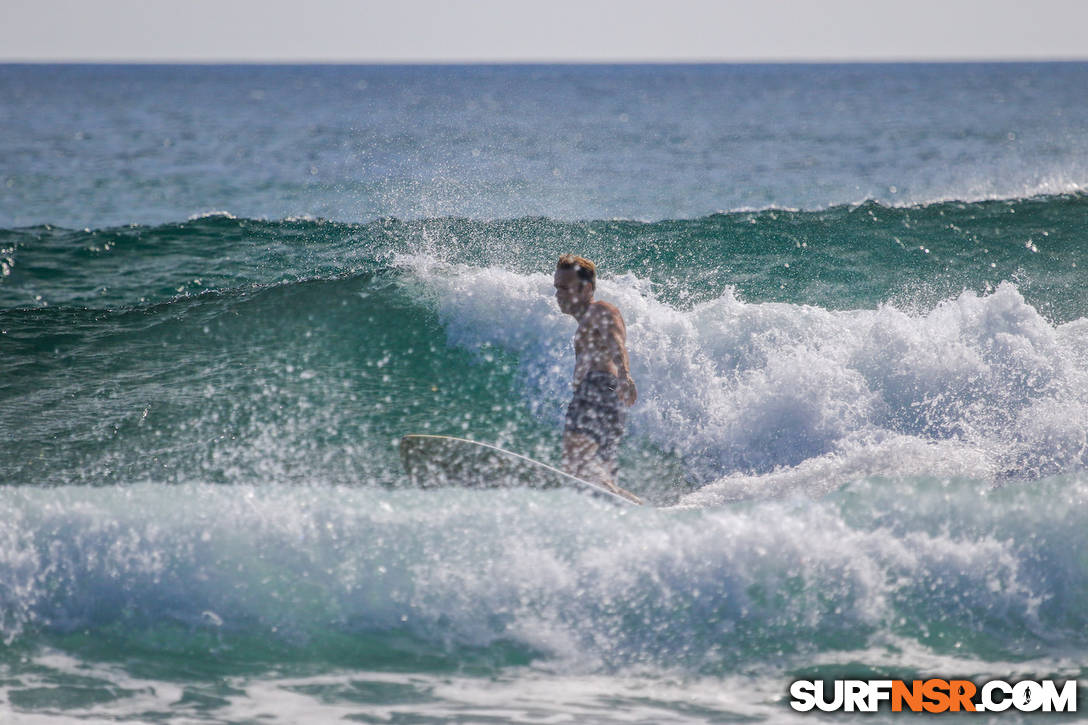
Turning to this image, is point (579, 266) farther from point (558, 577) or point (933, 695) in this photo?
point (933, 695)

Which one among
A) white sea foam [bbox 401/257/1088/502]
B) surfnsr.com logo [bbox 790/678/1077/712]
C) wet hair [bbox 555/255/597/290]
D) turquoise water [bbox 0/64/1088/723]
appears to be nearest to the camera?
surfnsr.com logo [bbox 790/678/1077/712]

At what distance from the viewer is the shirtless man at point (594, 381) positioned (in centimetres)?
614

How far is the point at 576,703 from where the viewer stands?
3.96 meters

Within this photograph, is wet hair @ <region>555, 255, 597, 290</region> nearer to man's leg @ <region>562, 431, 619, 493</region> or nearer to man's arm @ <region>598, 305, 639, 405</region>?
man's arm @ <region>598, 305, 639, 405</region>

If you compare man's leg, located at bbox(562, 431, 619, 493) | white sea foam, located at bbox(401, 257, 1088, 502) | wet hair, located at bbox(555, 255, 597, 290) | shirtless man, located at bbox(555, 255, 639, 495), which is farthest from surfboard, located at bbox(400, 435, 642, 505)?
white sea foam, located at bbox(401, 257, 1088, 502)

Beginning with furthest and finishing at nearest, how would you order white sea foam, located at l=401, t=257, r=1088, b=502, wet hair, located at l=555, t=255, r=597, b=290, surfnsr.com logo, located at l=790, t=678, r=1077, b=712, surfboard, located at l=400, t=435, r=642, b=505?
white sea foam, located at l=401, t=257, r=1088, b=502 < wet hair, located at l=555, t=255, r=597, b=290 < surfboard, located at l=400, t=435, r=642, b=505 < surfnsr.com logo, located at l=790, t=678, r=1077, b=712

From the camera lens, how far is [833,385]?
25.4ft

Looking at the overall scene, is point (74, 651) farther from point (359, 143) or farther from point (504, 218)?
point (359, 143)

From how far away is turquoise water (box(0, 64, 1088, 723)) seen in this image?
14.1ft

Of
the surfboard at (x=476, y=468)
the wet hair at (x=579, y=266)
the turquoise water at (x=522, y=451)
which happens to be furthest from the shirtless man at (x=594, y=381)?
the turquoise water at (x=522, y=451)

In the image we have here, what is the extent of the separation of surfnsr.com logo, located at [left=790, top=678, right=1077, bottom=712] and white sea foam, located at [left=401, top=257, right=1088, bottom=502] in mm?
2299

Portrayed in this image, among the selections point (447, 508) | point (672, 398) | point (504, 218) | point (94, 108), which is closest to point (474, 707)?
point (447, 508)

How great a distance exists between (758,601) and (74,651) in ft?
10.6

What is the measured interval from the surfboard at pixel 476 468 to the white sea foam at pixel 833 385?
4.74 ft
